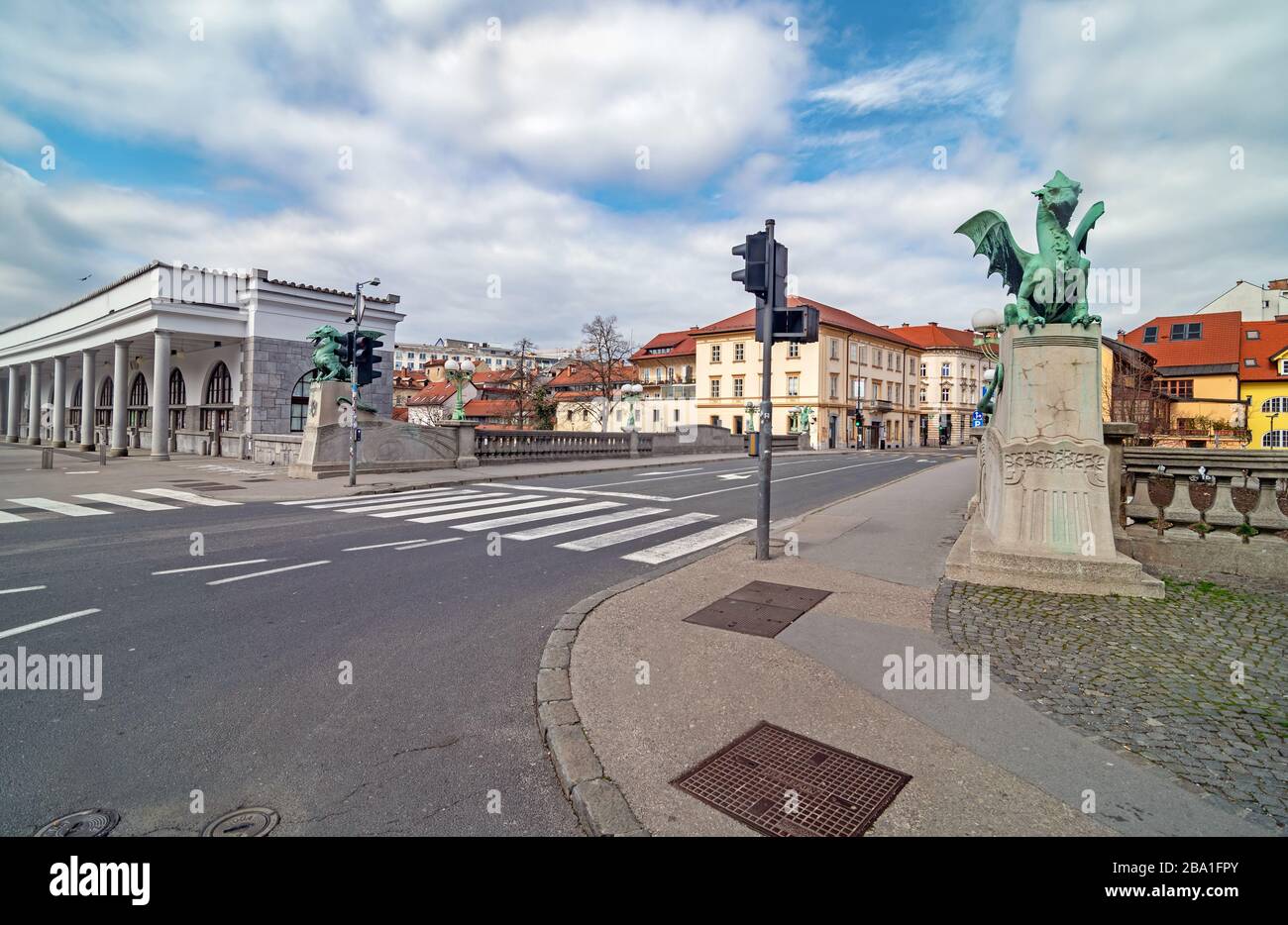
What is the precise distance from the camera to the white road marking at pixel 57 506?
38.4 feet

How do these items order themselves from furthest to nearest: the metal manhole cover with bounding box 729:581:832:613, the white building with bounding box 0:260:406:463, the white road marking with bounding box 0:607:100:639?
1. the white building with bounding box 0:260:406:463
2. the metal manhole cover with bounding box 729:581:832:613
3. the white road marking with bounding box 0:607:100:639

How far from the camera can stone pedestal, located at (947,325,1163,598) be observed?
21.4ft

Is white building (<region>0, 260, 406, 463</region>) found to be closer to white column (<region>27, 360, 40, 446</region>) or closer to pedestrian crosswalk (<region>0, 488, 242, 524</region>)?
white column (<region>27, 360, 40, 446</region>)

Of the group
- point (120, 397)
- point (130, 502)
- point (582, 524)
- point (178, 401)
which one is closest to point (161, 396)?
point (120, 397)

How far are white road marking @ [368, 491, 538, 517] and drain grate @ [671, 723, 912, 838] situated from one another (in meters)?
10.3

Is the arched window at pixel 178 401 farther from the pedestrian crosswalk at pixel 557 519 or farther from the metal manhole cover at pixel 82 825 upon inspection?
the metal manhole cover at pixel 82 825

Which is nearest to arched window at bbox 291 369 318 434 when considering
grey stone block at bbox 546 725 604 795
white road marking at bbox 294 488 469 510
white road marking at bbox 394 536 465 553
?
white road marking at bbox 294 488 469 510

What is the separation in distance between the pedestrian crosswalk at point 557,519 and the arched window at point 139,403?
3148 cm

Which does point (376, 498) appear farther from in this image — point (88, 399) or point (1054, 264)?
point (88, 399)

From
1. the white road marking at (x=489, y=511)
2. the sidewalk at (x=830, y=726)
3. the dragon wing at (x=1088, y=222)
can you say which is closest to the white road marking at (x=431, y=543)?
the white road marking at (x=489, y=511)

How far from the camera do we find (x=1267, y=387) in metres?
50.8

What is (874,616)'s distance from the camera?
18.7 feet

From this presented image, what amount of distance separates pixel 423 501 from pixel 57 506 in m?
7.07
